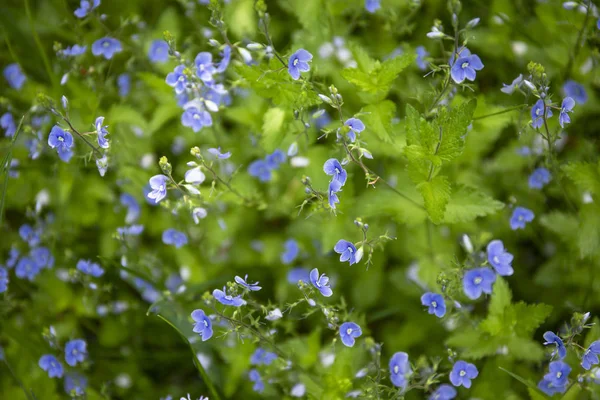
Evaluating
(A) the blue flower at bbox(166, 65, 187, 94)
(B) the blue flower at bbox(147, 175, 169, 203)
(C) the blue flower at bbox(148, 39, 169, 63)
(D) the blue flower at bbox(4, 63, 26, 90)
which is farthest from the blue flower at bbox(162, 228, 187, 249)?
(D) the blue flower at bbox(4, 63, 26, 90)

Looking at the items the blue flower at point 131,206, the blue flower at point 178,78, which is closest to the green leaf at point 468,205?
the blue flower at point 178,78

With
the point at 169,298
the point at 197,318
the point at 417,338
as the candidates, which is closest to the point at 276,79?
the point at 197,318

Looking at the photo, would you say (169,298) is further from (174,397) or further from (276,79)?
(276,79)

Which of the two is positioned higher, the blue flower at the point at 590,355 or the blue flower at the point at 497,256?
the blue flower at the point at 497,256

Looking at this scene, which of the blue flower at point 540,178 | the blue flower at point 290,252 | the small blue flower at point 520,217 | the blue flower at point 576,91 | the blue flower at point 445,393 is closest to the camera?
the blue flower at point 445,393

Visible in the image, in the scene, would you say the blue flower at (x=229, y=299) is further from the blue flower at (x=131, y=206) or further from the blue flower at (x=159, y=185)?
the blue flower at (x=131, y=206)

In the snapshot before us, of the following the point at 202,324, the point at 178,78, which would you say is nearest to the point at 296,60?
the point at 178,78

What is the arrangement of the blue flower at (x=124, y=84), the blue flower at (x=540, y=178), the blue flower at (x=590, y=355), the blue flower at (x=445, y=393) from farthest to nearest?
the blue flower at (x=124, y=84) → the blue flower at (x=540, y=178) → the blue flower at (x=445, y=393) → the blue flower at (x=590, y=355)

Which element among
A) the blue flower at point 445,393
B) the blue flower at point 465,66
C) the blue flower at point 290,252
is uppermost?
the blue flower at point 465,66
